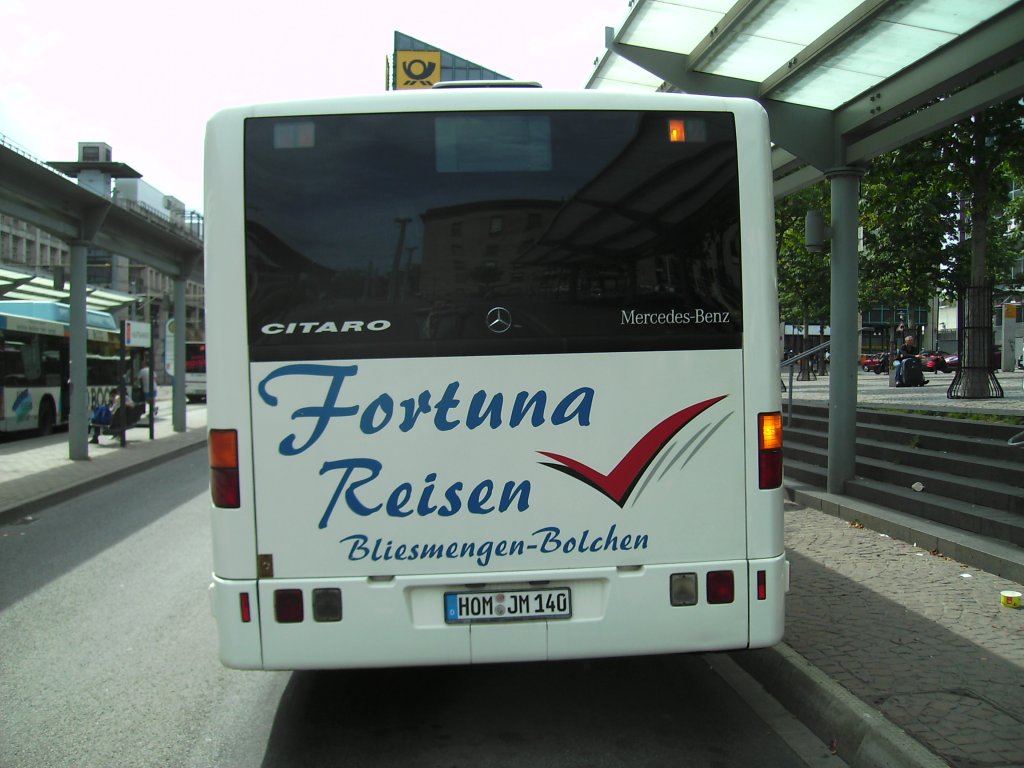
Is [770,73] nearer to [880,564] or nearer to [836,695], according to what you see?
[880,564]

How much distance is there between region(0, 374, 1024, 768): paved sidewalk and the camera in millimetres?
3602

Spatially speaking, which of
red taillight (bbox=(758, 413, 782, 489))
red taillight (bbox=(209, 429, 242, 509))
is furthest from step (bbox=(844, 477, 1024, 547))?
red taillight (bbox=(209, 429, 242, 509))

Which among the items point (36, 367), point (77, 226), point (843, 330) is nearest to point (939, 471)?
point (843, 330)

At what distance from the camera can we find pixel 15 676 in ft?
16.3

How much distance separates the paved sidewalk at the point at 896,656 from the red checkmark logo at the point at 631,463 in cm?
137

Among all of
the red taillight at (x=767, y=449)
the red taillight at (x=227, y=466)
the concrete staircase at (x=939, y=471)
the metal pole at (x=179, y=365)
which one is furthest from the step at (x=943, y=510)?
the metal pole at (x=179, y=365)

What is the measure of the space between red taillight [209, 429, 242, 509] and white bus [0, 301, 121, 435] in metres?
17.5

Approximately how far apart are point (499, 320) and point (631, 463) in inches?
32.5

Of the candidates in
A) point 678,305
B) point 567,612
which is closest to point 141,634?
point 567,612

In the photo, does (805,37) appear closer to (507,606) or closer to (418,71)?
(507,606)

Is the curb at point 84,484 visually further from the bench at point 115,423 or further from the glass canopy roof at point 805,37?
the glass canopy roof at point 805,37

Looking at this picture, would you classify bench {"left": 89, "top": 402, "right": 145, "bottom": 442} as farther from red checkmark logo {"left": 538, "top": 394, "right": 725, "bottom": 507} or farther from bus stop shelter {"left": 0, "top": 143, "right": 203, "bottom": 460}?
red checkmark logo {"left": 538, "top": 394, "right": 725, "bottom": 507}

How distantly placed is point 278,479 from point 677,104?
2.34 metres

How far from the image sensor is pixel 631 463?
3816 mm
